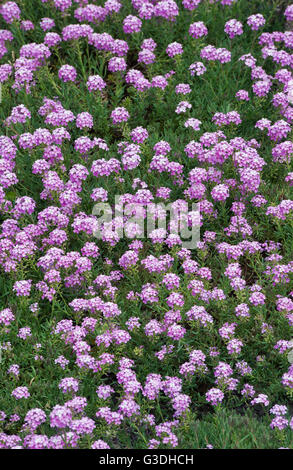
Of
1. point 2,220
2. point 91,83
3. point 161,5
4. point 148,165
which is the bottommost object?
point 2,220

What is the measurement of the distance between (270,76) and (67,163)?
2.39 meters

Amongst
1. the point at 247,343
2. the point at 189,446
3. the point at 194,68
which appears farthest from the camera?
the point at 194,68

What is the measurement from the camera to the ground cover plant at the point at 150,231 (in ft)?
17.6

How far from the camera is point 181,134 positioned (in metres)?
7.55

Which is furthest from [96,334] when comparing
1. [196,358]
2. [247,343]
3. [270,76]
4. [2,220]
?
[270,76]

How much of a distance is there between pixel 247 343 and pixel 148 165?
2097 mm

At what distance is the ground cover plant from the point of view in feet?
17.6

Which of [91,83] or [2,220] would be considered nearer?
[2,220]

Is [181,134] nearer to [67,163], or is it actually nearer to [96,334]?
[67,163]

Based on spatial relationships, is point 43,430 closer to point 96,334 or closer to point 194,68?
point 96,334

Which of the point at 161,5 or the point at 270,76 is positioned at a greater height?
the point at 161,5

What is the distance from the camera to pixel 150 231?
6574mm

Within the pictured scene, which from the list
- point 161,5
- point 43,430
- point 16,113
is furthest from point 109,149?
point 43,430

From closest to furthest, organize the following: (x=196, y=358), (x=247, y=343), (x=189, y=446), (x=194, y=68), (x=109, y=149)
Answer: (x=189, y=446)
(x=196, y=358)
(x=247, y=343)
(x=109, y=149)
(x=194, y=68)
